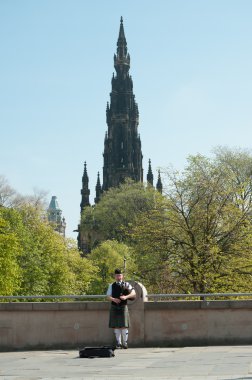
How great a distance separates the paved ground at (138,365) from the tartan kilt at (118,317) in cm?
57

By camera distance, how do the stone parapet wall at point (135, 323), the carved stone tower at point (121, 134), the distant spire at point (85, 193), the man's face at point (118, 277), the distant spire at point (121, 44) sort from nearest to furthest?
the man's face at point (118, 277) → the stone parapet wall at point (135, 323) → the carved stone tower at point (121, 134) → the distant spire at point (85, 193) → the distant spire at point (121, 44)

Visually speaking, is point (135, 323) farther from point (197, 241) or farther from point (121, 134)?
point (121, 134)

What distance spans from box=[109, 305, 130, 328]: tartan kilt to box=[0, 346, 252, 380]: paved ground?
1.87 ft

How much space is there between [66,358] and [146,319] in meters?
3.55

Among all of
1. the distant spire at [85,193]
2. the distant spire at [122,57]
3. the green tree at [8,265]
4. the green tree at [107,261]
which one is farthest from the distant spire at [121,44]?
the green tree at [8,265]

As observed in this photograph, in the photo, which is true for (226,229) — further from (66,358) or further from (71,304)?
(66,358)

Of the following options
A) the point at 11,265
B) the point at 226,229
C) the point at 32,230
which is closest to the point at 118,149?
the point at 32,230

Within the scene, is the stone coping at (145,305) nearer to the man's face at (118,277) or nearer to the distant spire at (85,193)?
the man's face at (118,277)

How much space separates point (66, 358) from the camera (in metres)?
14.1

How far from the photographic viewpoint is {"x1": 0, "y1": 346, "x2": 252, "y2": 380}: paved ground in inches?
412

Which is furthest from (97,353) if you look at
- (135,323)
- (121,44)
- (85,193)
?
(121,44)

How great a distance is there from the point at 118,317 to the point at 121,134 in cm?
11483

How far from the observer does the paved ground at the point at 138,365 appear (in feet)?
34.3

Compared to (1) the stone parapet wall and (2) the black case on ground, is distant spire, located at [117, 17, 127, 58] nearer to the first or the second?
(1) the stone parapet wall
